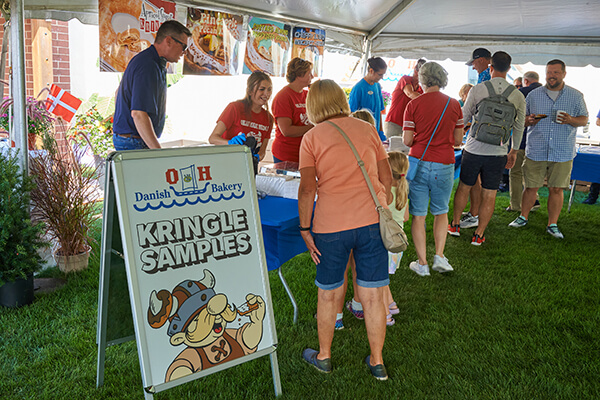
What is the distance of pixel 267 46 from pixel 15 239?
2.96 meters

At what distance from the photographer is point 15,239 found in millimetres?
2707

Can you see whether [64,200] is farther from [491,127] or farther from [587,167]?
[587,167]

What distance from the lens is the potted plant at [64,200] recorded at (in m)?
3.15

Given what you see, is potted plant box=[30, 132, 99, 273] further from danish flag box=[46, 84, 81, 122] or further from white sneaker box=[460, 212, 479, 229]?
white sneaker box=[460, 212, 479, 229]

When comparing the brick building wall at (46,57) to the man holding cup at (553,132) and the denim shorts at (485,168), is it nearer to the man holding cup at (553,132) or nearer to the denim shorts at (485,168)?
the denim shorts at (485,168)

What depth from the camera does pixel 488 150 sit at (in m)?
3.96

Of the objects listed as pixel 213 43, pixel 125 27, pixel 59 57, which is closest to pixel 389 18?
pixel 213 43

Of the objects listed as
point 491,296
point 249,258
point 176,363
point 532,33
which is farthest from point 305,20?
point 176,363

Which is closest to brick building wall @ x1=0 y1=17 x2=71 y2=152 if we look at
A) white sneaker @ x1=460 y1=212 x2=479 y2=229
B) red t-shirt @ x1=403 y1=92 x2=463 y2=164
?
red t-shirt @ x1=403 y1=92 x2=463 y2=164

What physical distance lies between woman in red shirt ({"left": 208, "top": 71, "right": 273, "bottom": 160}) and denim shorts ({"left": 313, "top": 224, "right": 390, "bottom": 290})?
1.31 m

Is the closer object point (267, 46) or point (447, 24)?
point (267, 46)

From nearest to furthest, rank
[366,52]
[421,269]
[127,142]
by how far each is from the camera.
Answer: [127,142] < [421,269] < [366,52]

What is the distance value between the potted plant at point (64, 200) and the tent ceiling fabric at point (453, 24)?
1.54 metres

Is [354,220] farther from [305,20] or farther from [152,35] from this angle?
[305,20]
